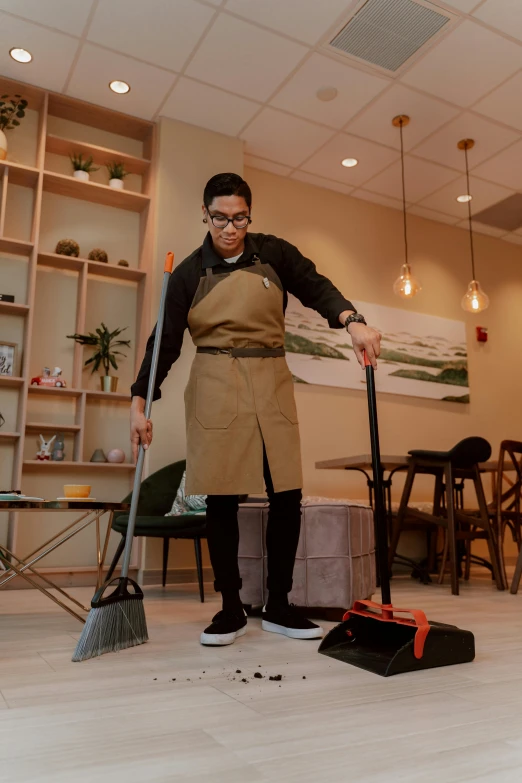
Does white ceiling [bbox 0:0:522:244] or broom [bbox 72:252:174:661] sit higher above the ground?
white ceiling [bbox 0:0:522:244]

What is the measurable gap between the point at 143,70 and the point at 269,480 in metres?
3.06

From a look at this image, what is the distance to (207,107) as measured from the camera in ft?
14.0

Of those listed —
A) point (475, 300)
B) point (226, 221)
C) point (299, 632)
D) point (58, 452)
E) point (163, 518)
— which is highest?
point (475, 300)

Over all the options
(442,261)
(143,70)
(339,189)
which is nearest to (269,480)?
(143,70)

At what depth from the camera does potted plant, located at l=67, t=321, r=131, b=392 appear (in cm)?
402

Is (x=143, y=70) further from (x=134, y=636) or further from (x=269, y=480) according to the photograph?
(x=134, y=636)

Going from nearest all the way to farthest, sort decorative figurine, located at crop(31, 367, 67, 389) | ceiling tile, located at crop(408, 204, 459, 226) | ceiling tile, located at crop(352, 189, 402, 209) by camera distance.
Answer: decorative figurine, located at crop(31, 367, 67, 389), ceiling tile, located at crop(352, 189, 402, 209), ceiling tile, located at crop(408, 204, 459, 226)

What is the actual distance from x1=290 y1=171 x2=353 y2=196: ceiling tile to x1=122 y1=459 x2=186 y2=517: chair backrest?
2714 mm

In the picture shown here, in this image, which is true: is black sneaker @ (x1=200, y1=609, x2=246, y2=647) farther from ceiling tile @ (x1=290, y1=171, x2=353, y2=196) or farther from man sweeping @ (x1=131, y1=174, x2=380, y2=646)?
ceiling tile @ (x1=290, y1=171, x2=353, y2=196)

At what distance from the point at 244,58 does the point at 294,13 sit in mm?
463

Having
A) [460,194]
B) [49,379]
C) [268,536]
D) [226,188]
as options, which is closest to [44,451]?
[49,379]

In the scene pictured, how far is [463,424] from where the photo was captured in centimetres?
566

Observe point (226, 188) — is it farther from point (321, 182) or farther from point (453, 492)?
point (321, 182)

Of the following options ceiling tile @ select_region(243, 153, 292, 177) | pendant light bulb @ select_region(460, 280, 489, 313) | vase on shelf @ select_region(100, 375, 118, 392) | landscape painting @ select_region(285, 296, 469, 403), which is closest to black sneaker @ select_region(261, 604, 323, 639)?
vase on shelf @ select_region(100, 375, 118, 392)
